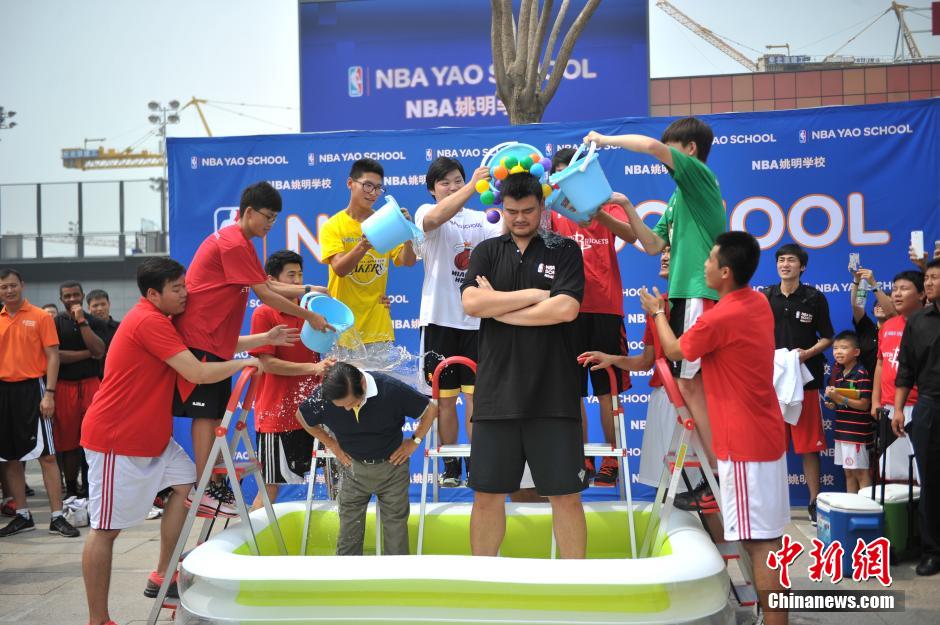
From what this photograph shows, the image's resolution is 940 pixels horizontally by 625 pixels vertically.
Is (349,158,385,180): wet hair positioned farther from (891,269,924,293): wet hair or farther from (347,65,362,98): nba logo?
(347,65,362,98): nba logo

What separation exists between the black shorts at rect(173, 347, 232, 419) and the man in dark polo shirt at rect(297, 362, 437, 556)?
0.53 meters

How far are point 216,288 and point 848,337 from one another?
459 centimetres

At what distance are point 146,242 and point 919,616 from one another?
61.6 feet

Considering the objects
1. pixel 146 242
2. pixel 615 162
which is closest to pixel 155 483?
pixel 615 162

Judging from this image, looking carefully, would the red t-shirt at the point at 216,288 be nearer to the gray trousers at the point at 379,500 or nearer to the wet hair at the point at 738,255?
the gray trousers at the point at 379,500

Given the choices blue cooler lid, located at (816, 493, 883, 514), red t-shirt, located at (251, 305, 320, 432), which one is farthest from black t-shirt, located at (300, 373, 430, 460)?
blue cooler lid, located at (816, 493, 883, 514)

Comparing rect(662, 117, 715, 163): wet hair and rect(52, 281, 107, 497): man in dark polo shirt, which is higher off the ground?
rect(662, 117, 715, 163): wet hair

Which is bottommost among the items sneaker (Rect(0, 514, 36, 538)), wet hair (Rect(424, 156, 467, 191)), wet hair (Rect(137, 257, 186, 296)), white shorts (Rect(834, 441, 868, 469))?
sneaker (Rect(0, 514, 36, 538))

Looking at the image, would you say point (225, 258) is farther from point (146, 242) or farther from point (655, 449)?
point (146, 242)

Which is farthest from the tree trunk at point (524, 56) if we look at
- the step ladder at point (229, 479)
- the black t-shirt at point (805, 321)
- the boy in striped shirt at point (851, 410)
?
the step ladder at point (229, 479)

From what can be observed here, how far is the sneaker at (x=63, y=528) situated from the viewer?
248 inches

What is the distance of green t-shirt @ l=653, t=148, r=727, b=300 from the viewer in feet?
12.5

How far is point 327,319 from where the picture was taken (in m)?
4.61

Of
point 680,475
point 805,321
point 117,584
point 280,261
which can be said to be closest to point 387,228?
point 280,261
